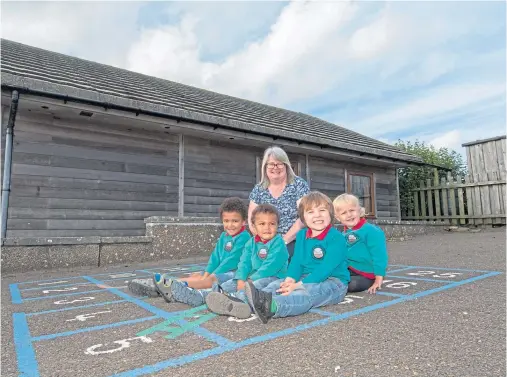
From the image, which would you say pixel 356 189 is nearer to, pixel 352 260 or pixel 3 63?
pixel 352 260

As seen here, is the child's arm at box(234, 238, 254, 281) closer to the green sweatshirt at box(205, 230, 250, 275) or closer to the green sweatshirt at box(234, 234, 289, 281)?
the green sweatshirt at box(234, 234, 289, 281)

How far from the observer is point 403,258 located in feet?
20.5

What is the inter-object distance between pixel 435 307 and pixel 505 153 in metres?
11.8

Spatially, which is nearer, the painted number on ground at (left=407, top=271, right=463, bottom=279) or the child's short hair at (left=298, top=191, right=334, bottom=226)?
the child's short hair at (left=298, top=191, right=334, bottom=226)

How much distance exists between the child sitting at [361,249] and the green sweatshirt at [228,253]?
1.01 meters

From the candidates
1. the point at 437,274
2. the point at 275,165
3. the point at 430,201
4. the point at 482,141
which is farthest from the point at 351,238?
the point at 430,201

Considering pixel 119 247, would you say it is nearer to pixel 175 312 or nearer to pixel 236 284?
pixel 236 284

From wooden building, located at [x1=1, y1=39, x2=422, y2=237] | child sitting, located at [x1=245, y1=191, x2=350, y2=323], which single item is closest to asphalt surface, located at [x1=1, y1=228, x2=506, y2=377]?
child sitting, located at [x1=245, y1=191, x2=350, y2=323]

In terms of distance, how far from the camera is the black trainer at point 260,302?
2.47 meters

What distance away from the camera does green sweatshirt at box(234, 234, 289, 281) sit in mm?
3194

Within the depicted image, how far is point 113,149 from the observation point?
816 centimetres

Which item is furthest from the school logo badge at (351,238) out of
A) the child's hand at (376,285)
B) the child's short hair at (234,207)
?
the child's short hair at (234,207)

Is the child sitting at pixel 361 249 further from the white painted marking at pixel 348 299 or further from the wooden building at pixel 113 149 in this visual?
the wooden building at pixel 113 149

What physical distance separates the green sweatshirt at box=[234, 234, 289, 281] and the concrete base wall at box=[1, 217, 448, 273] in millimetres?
3876
